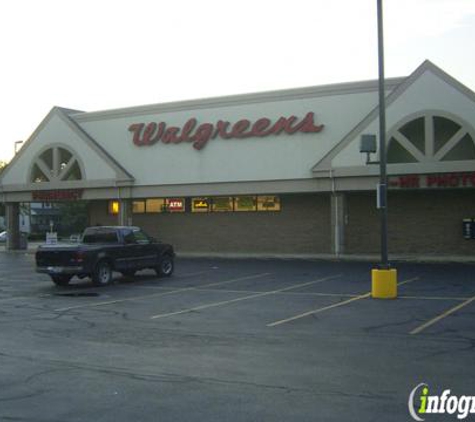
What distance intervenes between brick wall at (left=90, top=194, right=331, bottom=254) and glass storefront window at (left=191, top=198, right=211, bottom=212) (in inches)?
11.1

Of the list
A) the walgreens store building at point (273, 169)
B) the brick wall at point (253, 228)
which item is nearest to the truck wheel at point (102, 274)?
the walgreens store building at point (273, 169)

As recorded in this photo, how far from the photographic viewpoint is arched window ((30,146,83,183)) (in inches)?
1590

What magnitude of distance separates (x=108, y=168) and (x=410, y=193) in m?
16.6

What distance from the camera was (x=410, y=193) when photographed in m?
32.5

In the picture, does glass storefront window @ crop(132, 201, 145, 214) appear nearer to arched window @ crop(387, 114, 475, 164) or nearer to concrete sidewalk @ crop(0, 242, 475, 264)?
concrete sidewalk @ crop(0, 242, 475, 264)

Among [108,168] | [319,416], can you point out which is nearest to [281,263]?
[108,168]

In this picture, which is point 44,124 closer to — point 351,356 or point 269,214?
point 269,214

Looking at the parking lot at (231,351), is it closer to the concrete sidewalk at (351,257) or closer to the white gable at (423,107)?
the concrete sidewalk at (351,257)

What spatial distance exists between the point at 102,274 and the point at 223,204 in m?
16.8

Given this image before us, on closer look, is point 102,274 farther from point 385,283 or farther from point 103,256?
point 385,283

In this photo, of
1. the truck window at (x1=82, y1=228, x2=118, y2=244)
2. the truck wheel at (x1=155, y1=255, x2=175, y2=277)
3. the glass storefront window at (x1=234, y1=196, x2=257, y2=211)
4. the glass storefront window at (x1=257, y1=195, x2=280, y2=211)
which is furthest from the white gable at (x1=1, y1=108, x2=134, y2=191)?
the truck window at (x1=82, y1=228, x2=118, y2=244)

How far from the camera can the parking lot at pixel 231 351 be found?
7.35m

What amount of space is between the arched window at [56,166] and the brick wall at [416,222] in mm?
16724

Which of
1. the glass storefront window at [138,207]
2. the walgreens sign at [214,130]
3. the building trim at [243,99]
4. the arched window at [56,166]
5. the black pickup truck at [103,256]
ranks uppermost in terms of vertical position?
the building trim at [243,99]
